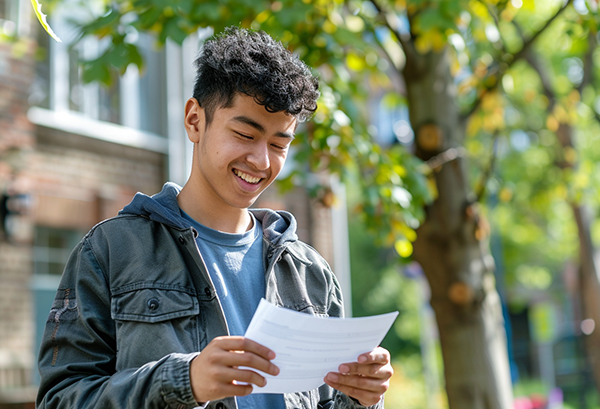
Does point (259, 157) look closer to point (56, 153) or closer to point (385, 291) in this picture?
point (56, 153)

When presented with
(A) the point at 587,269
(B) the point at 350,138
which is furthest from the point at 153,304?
Answer: (A) the point at 587,269

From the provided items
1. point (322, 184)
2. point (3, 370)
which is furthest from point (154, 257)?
point (3, 370)

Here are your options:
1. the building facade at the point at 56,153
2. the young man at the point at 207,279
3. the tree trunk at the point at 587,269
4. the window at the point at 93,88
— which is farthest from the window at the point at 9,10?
the young man at the point at 207,279

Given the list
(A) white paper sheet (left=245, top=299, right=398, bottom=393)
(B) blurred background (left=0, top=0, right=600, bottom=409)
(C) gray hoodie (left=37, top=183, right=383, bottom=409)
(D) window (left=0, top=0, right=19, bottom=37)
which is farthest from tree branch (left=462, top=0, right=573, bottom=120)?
(D) window (left=0, top=0, right=19, bottom=37)

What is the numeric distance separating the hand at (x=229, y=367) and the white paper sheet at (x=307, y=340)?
0.09 feet

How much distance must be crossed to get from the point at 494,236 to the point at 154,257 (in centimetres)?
1497

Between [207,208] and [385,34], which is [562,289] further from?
[207,208]

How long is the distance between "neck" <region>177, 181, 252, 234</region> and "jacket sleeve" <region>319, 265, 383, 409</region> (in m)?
0.34

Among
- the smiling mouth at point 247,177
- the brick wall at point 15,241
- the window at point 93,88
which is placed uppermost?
the window at point 93,88

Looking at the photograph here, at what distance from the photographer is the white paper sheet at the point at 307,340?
4.73 ft

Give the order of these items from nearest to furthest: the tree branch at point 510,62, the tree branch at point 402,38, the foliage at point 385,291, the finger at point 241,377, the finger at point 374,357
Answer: the finger at point 241,377 → the finger at point 374,357 → the tree branch at point 510,62 → the tree branch at point 402,38 → the foliage at point 385,291

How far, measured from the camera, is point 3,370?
6398 mm

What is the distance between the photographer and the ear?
190 centimetres

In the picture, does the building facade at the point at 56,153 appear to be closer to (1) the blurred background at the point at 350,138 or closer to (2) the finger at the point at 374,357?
(1) the blurred background at the point at 350,138
